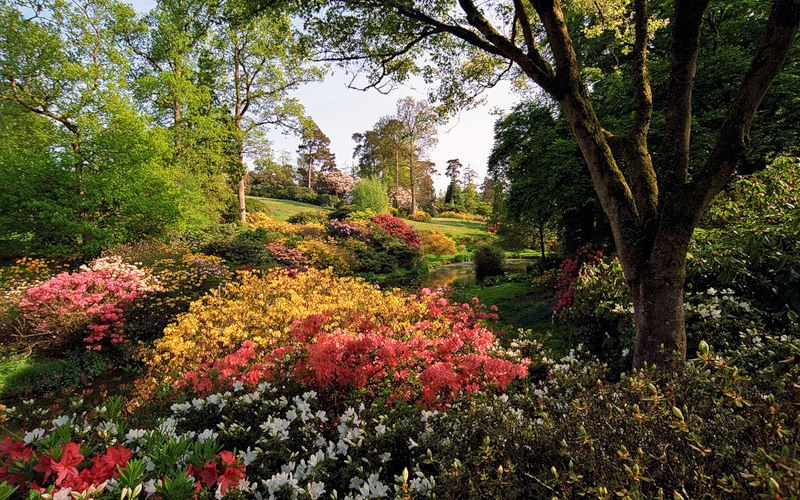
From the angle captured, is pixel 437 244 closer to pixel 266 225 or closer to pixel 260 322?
pixel 266 225

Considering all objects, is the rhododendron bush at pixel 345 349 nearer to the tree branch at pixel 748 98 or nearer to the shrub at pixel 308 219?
the tree branch at pixel 748 98

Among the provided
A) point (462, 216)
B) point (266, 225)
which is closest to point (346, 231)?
point (266, 225)

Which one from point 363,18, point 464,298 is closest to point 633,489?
point 363,18

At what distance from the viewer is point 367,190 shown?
88.9ft

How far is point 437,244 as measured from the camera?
24.2 meters

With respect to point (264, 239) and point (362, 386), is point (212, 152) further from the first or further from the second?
point (362, 386)

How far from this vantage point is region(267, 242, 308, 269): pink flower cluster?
1260 centimetres

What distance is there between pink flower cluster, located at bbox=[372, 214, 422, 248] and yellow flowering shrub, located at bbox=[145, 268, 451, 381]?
476 inches

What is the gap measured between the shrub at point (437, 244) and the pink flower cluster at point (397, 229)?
13.4ft

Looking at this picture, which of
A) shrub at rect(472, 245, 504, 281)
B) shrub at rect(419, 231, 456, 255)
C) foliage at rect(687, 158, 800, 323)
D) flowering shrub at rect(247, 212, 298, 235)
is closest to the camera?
foliage at rect(687, 158, 800, 323)

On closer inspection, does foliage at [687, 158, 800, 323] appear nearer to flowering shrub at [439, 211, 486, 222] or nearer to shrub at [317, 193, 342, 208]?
shrub at [317, 193, 342, 208]

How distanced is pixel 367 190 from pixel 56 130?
61.7 feet

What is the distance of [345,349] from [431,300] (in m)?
2.80

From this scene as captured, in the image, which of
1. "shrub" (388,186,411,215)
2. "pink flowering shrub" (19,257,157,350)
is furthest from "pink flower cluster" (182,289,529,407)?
"shrub" (388,186,411,215)
